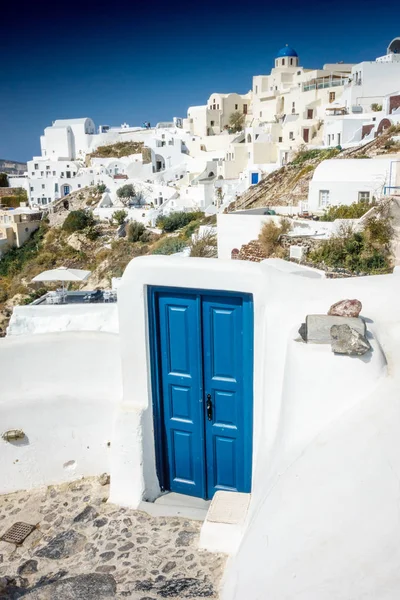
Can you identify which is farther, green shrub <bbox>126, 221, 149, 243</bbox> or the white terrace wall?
green shrub <bbox>126, 221, 149, 243</bbox>

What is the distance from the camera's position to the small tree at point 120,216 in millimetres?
38000

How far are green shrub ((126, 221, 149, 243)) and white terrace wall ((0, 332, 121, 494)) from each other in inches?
1126

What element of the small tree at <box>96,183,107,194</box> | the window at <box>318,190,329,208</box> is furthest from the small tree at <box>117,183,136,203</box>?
the window at <box>318,190,329,208</box>

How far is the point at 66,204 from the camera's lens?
47656 mm

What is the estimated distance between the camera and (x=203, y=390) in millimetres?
3746

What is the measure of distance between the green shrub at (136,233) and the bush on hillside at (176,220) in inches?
46.0

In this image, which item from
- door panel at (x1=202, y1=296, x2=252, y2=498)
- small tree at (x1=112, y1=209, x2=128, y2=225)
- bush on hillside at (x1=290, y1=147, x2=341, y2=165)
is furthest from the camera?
small tree at (x1=112, y1=209, x2=128, y2=225)

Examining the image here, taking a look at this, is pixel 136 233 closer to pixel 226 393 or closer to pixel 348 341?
pixel 226 393

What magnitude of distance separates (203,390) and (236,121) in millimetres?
57430

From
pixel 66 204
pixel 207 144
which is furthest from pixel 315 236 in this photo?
pixel 207 144

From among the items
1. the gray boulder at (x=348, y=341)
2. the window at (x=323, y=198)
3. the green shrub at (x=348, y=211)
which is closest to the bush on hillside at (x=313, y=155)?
the window at (x=323, y=198)

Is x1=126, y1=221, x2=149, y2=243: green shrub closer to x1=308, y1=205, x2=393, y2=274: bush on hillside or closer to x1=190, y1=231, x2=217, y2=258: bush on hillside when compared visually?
x1=190, y1=231, x2=217, y2=258: bush on hillside

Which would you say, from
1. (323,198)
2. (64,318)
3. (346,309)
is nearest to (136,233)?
(323,198)

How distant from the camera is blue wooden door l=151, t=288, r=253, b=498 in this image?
11.8ft
